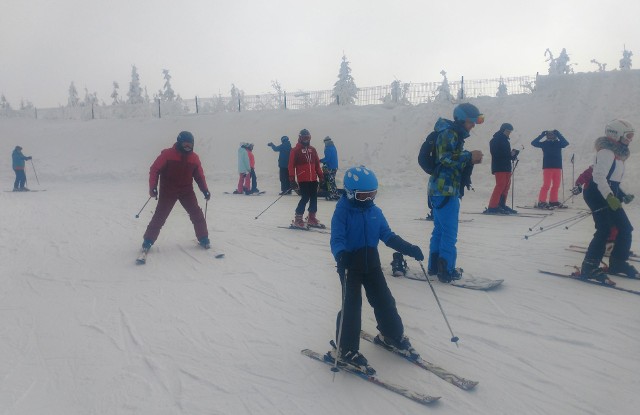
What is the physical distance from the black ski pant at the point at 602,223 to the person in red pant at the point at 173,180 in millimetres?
5269

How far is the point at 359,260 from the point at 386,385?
3.10 feet

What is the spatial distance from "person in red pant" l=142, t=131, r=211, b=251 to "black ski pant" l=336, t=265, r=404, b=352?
14.5ft

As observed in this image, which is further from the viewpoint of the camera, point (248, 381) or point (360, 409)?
point (248, 381)

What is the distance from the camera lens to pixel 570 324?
15.2 ft

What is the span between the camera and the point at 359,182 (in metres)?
3.92

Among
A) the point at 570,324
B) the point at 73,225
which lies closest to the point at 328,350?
the point at 570,324

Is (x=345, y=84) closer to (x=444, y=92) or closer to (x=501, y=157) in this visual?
(x=444, y=92)

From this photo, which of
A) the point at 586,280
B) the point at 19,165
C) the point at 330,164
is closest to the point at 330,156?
the point at 330,164

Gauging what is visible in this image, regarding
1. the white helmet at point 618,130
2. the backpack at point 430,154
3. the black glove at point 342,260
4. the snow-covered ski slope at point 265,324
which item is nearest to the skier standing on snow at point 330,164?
the snow-covered ski slope at point 265,324

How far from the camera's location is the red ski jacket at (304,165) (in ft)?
32.1

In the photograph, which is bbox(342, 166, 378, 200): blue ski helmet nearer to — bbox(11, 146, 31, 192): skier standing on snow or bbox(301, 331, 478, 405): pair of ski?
bbox(301, 331, 478, 405): pair of ski

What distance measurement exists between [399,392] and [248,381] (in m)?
1.08

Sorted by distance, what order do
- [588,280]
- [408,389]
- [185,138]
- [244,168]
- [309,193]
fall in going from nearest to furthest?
[408,389] < [588,280] < [185,138] < [309,193] < [244,168]

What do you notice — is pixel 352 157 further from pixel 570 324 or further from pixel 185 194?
pixel 570 324
